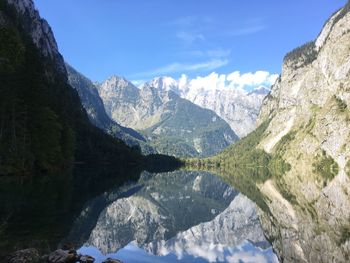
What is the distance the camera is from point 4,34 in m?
28.7

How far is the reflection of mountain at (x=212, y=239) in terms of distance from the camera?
3669 cm

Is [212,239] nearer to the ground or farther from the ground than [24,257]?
farther from the ground

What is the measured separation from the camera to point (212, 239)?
145 feet

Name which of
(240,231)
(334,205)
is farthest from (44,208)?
(334,205)

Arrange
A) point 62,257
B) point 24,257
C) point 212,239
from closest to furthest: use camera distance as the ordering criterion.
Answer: point 24,257
point 62,257
point 212,239

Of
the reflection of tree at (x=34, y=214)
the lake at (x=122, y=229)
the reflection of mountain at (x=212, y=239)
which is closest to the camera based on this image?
the reflection of tree at (x=34, y=214)

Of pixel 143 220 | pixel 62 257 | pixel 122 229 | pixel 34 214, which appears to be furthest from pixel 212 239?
pixel 62 257

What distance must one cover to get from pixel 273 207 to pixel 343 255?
3550 centimetres

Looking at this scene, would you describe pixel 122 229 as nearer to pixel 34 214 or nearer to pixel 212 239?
pixel 34 214

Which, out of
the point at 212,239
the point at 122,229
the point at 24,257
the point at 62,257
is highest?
the point at 122,229

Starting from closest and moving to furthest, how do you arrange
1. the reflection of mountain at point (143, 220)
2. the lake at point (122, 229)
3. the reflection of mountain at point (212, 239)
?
the lake at point (122, 229)
the reflection of mountain at point (212, 239)
the reflection of mountain at point (143, 220)

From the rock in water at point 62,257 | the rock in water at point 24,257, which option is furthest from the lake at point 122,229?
the rock in water at point 62,257

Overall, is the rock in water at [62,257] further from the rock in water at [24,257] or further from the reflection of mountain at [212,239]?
the reflection of mountain at [212,239]

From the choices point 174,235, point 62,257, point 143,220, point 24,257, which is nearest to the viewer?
point 24,257
